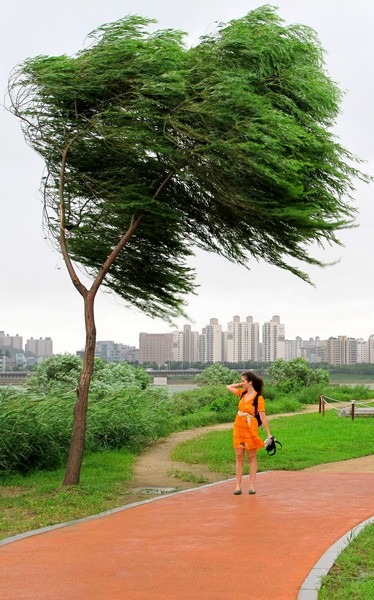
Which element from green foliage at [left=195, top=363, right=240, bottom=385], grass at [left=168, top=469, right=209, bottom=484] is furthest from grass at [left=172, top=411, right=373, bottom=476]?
green foliage at [left=195, top=363, right=240, bottom=385]

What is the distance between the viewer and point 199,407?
3102 cm

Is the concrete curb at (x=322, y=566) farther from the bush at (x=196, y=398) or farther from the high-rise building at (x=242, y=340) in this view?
the high-rise building at (x=242, y=340)

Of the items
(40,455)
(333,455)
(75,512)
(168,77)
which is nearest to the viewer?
(75,512)

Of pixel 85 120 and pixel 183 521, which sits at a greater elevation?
pixel 85 120

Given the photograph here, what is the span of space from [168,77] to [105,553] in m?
7.24

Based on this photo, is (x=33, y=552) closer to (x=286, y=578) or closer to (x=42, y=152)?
(x=286, y=578)

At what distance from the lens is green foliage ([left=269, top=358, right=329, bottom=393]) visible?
39.6 meters

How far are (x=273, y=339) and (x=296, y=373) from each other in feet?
65.5

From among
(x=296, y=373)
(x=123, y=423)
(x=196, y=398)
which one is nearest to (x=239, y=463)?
(x=123, y=423)

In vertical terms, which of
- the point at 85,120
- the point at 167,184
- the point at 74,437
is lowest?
the point at 74,437

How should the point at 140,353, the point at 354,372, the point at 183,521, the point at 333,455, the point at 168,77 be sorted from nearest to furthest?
the point at 183,521, the point at 168,77, the point at 333,455, the point at 140,353, the point at 354,372

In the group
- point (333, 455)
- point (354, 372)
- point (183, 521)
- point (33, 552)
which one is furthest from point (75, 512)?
point (354, 372)

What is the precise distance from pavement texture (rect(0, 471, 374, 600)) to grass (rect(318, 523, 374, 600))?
273 mm

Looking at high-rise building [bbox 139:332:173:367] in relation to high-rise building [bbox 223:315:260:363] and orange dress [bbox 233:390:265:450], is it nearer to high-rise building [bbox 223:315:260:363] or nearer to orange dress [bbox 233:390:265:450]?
high-rise building [bbox 223:315:260:363]
